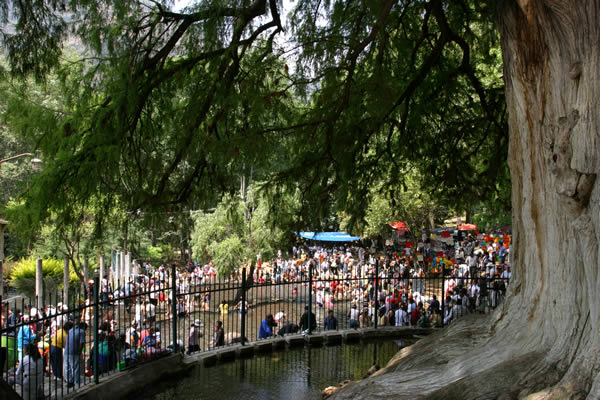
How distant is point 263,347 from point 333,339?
1440 mm

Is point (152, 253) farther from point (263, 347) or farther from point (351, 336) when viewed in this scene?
point (263, 347)

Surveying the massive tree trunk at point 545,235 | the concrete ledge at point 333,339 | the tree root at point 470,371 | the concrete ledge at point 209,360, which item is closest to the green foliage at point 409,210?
the concrete ledge at point 333,339

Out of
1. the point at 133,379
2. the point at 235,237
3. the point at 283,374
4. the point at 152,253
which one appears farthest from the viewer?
the point at 152,253

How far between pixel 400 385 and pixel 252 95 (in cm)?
392

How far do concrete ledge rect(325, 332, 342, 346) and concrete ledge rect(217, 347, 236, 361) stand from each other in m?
1.89

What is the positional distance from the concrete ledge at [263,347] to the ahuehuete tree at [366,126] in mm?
2396

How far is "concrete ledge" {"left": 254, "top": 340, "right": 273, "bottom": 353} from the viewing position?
9141mm

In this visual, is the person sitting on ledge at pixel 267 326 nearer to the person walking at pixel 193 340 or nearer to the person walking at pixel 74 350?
the person walking at pixel 193 340

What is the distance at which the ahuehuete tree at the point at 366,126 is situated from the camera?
433 cm

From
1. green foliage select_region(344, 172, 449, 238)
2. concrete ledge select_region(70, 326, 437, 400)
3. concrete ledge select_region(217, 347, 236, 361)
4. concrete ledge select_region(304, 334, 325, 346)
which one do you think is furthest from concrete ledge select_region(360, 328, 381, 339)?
green foliage select_region(344, 172, 449, 238)

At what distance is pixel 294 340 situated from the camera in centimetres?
960

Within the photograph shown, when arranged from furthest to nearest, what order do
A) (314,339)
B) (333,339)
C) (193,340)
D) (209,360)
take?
(333,339) < (314,339) < (193,340) < (209,360)

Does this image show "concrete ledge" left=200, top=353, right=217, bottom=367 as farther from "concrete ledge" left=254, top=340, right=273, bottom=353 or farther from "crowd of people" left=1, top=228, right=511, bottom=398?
"concrete ledge" left=254, top=340, right=273, bottom=353

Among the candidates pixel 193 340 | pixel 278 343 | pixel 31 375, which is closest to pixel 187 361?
pixel 193 340
